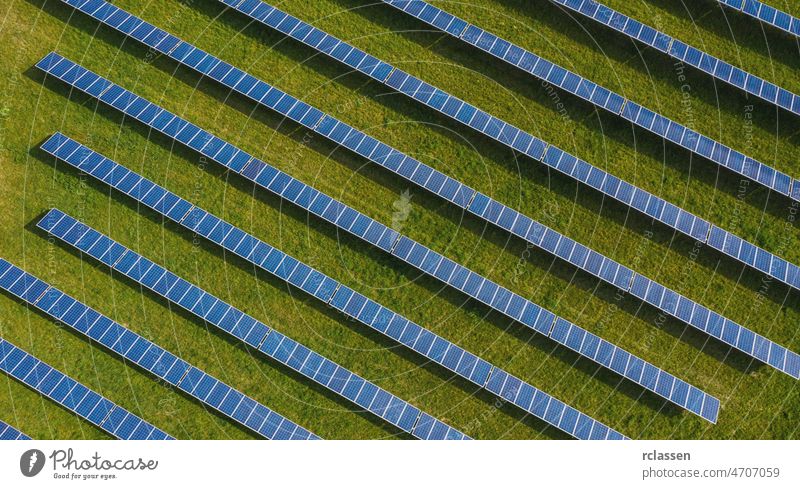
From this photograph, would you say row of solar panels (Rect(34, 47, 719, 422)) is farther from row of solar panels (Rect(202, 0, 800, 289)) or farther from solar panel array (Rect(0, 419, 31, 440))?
solar panel array (Rect(0, 419, 31, 440))

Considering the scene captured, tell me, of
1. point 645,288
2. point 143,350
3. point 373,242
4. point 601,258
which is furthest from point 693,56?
point 143,350

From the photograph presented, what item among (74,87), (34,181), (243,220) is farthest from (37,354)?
(74,87)

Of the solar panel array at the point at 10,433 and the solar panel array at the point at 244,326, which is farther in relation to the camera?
the solar panel array at the point at 244,326

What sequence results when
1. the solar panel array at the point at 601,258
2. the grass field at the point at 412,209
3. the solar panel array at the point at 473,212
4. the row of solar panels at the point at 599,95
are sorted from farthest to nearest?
the row of solar panels at the point at 599,95
the grass field at the point at 412,209
the solar panel array at the point at 473,212
the solar panel array at the point at 601,258

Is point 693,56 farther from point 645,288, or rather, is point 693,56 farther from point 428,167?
point 428,167

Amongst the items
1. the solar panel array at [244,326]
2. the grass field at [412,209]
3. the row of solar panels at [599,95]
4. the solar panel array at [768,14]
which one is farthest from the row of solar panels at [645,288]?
the solar panel array at [768,14]

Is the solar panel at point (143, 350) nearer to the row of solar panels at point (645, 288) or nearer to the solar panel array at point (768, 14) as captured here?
the row of solar panels at point (645, 288)
